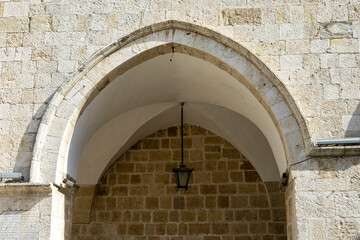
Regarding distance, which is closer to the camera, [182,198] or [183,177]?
[183,177]

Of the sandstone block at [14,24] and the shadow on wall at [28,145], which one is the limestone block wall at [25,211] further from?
the sandstone block at [14,24]

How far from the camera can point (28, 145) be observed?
17.2 ft

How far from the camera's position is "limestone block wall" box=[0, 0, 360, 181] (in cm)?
515

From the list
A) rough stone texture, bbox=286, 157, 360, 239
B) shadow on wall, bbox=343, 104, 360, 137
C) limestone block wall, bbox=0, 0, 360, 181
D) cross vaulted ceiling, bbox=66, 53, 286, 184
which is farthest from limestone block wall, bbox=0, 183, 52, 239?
shadow on wall, bbox=343, 104, 360, 137

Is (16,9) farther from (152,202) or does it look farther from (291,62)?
(152,202)

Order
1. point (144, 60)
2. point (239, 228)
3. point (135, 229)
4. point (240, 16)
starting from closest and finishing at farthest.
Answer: point (240, 16) → point (144, 60) → point (239, 228) → point (135, 229)

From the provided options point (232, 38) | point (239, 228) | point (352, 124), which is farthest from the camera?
point (239, 228)

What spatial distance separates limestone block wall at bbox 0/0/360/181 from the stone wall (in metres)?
2.59

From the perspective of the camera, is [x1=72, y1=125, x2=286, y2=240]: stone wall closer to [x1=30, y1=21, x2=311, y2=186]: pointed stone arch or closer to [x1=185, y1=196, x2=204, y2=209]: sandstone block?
[x1=185, y1=196, x2=204, y2=209]: sandstone block

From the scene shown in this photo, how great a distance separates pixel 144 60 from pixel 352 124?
2.30 m

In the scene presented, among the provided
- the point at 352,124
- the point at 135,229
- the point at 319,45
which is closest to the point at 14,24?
the point at 319,45

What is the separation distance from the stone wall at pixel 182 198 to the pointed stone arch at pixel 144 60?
2120 millimetres

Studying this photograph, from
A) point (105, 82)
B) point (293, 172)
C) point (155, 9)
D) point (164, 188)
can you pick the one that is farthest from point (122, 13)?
point (164, 188)

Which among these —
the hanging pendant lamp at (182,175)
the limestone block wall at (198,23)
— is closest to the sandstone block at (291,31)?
the limestone block wall at (198,23)
